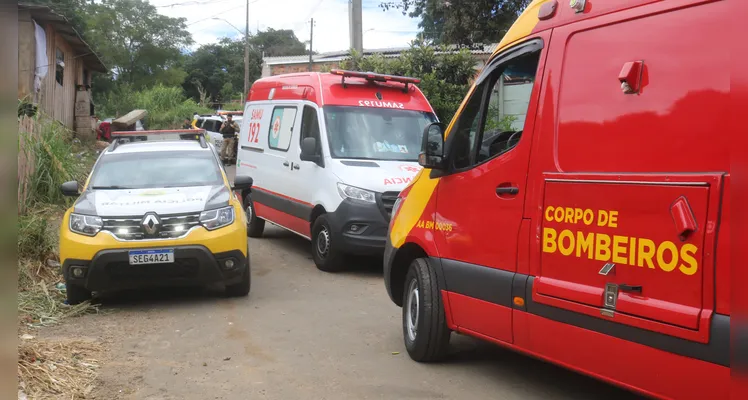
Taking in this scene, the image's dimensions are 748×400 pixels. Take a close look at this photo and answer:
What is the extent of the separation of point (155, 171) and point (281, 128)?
3.00 meters

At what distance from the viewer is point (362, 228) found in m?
8.92

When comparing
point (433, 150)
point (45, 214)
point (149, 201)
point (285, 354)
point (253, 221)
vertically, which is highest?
point (433, 150)

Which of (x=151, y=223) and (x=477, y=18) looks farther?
(x=477, y=18)

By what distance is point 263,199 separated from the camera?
11.6m

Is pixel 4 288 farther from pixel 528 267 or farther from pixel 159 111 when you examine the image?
pixel 159 111

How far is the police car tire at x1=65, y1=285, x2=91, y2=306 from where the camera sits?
289 inches

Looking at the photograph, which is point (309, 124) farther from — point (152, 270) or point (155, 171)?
point (152, 270)

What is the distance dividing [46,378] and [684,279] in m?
3.99

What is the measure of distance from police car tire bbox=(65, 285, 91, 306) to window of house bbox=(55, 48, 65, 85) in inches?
638

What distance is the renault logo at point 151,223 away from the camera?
23.5ft

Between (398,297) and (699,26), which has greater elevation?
(699,26)

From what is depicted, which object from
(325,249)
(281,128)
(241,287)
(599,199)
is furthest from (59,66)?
(599,199)

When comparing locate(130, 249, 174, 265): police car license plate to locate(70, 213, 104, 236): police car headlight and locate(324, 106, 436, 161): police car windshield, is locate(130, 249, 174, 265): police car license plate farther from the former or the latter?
locate(324, 106, 436, 161): police car windshield

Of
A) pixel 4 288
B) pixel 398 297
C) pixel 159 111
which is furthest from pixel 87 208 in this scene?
pixel 159 111
